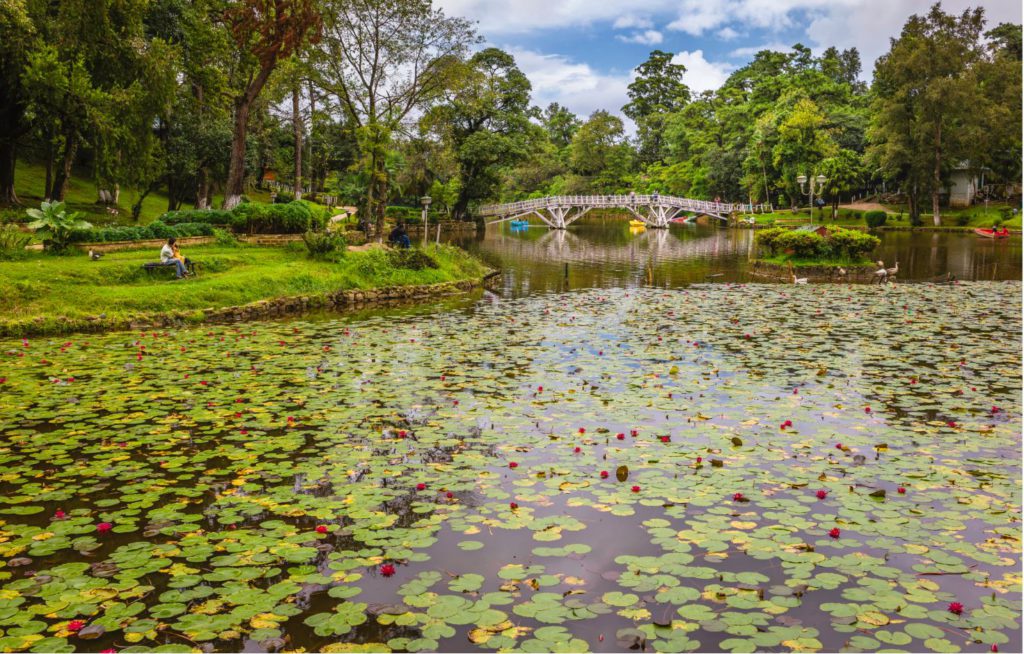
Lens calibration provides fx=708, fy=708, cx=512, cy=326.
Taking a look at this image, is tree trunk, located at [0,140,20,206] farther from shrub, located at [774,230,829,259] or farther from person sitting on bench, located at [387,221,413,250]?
shrub, located at [774,230,829,259]

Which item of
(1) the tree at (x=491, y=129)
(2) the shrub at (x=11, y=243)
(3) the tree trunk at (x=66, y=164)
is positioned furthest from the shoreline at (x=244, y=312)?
(1) the tree at (x=491, y=129)

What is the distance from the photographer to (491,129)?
6378 cm

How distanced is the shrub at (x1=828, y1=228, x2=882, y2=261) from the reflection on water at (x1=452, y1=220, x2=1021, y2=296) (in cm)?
181

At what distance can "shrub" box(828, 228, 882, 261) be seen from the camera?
28.6 meters

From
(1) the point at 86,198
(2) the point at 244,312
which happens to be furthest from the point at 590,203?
(2) the point at 244,312

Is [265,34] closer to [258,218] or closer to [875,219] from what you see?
[258,218]

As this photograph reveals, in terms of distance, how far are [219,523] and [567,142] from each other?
120 meters

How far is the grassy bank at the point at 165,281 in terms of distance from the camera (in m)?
16.0

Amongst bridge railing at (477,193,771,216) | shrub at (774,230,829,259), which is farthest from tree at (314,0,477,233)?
bridge railing at (477,193,771,216)

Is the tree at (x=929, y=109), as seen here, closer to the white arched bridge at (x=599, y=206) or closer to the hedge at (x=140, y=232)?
the white arched bridge at (x=599, y=206)

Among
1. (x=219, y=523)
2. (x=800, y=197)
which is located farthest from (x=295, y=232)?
(x=800, y=197)

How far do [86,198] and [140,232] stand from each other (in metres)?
21.8

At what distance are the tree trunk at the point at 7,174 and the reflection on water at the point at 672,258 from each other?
843 inches

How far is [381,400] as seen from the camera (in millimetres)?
10406
